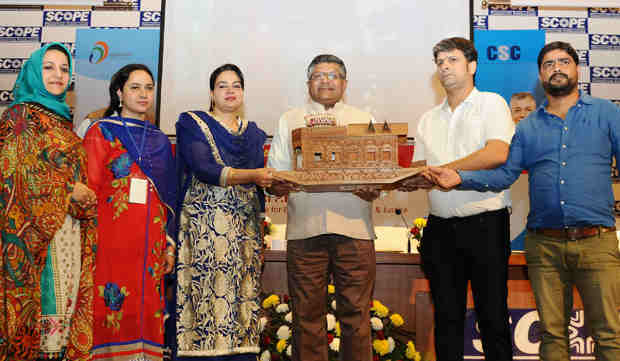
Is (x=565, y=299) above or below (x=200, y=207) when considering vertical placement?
below

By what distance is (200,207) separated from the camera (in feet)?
9.39

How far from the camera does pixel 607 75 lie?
5.05m

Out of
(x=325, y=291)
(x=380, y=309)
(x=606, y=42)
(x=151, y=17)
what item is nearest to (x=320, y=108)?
(x=325, y=291)

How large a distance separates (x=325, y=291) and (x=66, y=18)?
13.4ft

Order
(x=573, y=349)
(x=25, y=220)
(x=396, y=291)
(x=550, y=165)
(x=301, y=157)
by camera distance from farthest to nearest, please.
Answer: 1. (x=396, y=291)
2. (x=573, y=349)
3. (x=301, y=157)
4. (x=550, y=165)
5. (x=25, y=220)

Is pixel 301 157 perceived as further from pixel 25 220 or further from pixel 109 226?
pixel 25 220

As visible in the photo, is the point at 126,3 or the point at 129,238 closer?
the point at 129,238

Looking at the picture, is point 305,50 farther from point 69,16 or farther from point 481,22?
point 69,16

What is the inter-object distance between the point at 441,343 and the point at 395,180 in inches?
33.8

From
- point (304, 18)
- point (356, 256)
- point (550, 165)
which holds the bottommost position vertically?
point (356, 256)

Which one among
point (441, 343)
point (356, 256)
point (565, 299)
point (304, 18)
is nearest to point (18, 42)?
point (304, 18)

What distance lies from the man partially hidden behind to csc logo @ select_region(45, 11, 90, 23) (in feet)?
13.8

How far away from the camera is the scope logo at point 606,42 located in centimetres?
507

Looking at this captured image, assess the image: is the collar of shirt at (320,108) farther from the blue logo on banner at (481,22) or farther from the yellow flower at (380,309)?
the blue logo on banner at (481,22)
